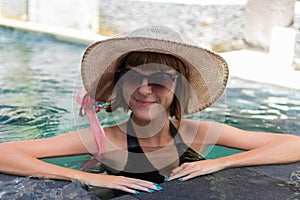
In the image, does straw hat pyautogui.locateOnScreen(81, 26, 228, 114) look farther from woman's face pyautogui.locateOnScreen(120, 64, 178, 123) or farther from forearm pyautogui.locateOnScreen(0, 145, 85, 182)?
forearm pyautogui.locateOnScreen(0, 145, 85, 182)

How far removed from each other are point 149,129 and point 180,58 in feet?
1.61

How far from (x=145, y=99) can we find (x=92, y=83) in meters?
0.33

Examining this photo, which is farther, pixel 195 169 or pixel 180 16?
pixel 180 16

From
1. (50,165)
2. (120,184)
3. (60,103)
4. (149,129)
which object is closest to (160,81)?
(149,129)

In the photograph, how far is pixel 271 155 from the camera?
2633mm

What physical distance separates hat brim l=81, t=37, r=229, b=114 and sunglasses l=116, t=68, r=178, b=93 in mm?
95

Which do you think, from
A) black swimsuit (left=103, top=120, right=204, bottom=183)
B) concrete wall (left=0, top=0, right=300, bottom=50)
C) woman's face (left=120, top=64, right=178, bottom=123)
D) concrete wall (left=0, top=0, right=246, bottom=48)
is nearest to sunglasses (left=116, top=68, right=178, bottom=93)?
woman's face (left=120, top=64, right=178, bottom=123)

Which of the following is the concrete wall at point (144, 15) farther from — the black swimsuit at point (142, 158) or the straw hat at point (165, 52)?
the straw hat at point (165, 52)

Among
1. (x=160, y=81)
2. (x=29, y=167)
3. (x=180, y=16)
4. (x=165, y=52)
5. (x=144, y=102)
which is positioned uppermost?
(x=165, y=52)

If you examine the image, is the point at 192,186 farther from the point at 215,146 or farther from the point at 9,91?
the point at 9,91

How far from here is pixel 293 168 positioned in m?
2.61

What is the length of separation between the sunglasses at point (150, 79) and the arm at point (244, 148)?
1.35 ft

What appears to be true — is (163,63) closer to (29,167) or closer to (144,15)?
(29,167)

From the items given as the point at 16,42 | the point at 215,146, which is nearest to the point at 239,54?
the point at 16,42
